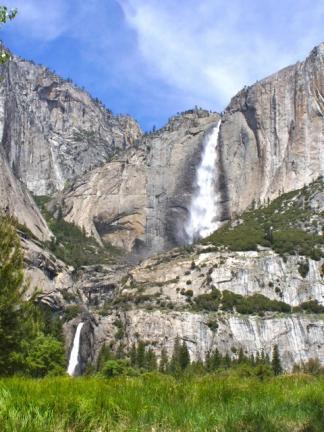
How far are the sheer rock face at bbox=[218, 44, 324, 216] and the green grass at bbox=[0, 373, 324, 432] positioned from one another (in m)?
157

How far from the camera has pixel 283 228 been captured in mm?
139000

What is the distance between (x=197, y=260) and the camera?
422 feet

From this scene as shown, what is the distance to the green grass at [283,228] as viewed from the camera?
12588cm

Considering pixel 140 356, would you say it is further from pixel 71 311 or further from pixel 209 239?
pixel 209 239

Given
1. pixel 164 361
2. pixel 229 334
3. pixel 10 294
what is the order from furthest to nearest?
pixel 229 334
pixel 164 361
pixel 10 294

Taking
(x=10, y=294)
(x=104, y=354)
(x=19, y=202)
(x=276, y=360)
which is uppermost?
(x=19, y=202)

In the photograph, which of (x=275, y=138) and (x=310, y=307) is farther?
(x=275, y=138)

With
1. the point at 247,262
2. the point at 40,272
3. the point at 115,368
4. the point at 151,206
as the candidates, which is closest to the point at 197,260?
the point at 247,262

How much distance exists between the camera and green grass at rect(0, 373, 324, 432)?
20.2 feet

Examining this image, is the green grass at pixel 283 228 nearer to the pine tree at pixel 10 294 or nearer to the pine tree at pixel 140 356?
the pine tree at pixel 140 356

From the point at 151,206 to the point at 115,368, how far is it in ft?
427

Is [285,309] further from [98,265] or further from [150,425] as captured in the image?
[150,425]

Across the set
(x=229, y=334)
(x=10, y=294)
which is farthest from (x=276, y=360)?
(x=10, y=294)

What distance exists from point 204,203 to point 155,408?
170366 mm
